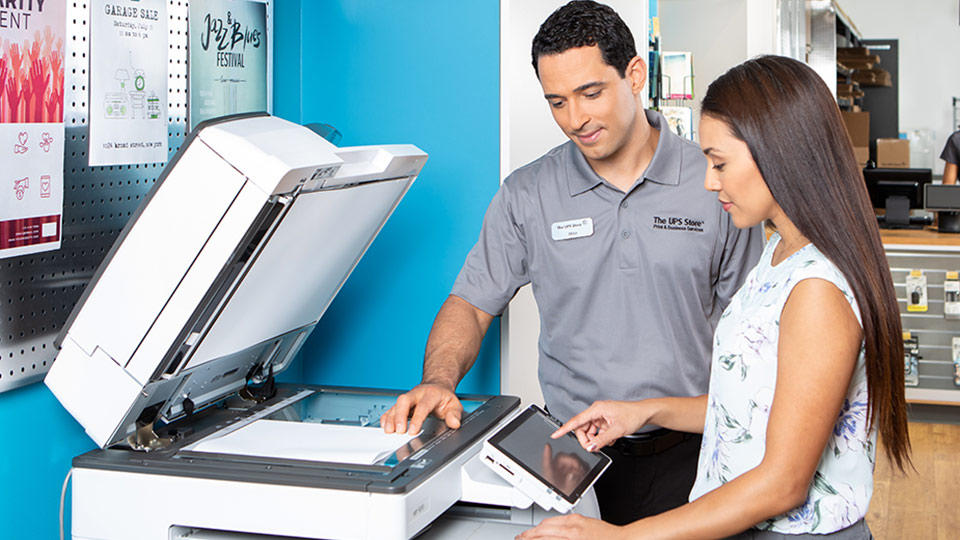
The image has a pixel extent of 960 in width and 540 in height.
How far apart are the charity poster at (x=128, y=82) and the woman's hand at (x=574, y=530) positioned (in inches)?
41.8

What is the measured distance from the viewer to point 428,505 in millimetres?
1443

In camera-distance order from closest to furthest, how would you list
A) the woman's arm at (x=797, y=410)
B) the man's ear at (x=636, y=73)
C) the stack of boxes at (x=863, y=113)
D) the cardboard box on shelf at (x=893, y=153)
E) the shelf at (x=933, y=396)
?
1. the woman's arm at (x=797, y=410)
2. the man's ear at (x=636, y=73)
3. the shelf at (x=933, y=396)
4. the stack of boxes at (x=863, y=113)
5. the cardboard box on shelf at (x=893, y=153)

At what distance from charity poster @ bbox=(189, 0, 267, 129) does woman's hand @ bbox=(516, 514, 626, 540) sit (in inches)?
46.8

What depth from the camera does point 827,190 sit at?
1315 mm

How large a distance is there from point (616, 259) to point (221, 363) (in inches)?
34.7

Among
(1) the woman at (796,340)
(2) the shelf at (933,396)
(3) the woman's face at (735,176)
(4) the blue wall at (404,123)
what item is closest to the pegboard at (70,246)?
(4) the blue wall at (404,123)

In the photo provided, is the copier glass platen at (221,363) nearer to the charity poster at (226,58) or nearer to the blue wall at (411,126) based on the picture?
the charity poster at (226,58)

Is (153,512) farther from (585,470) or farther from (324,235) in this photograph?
(585,470)

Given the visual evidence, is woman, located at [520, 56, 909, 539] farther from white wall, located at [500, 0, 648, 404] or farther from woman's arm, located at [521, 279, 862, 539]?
white wall, located at [500, 0, 648, 404]

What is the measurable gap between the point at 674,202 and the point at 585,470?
0.76m

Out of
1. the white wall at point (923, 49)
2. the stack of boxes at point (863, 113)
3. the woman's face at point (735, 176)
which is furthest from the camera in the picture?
the white wall at point (923, 49)

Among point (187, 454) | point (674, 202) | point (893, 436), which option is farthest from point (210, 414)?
point (893, 436)

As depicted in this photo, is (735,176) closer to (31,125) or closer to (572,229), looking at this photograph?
(572,229)

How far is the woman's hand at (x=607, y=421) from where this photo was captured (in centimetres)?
173
